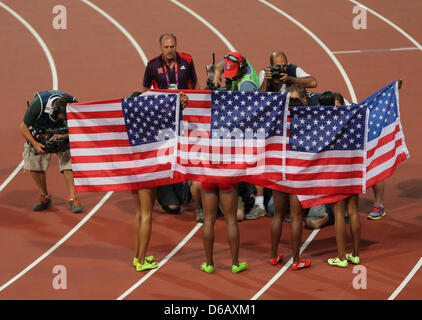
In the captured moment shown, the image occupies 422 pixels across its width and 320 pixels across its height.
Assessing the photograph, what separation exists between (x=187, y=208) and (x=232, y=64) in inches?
108

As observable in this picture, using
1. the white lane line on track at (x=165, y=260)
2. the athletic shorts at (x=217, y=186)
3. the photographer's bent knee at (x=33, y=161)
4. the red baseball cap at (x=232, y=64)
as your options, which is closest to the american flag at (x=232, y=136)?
the athletic shorts at (x=217, y=186)

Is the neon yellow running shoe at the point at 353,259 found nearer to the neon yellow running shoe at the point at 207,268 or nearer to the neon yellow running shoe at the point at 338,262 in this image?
the neon yellow running shoe at the point at 338,262

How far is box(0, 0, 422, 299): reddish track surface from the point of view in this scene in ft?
32.7

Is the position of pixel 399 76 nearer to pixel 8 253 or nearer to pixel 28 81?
pixel 28 81

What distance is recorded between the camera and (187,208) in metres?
12.6

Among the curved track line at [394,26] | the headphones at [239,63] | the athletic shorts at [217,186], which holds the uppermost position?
the curved track line at [394,26]

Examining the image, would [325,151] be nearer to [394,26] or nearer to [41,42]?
[394,26]

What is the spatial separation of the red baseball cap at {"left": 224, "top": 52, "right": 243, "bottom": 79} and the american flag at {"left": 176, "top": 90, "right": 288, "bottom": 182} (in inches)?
44.3

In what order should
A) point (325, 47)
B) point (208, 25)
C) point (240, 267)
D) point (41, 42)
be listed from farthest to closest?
point (208, 25) → point (41, 42) → point (325, 47) → point (240, 267)

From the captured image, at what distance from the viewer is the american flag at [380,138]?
10125 millimetres

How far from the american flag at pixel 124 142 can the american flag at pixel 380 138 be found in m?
1.95

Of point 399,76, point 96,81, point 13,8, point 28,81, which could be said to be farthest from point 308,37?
point 13,8

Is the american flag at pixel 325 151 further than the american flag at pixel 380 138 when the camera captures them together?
No

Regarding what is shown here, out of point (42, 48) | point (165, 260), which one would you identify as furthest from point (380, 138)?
point (42, 48)
